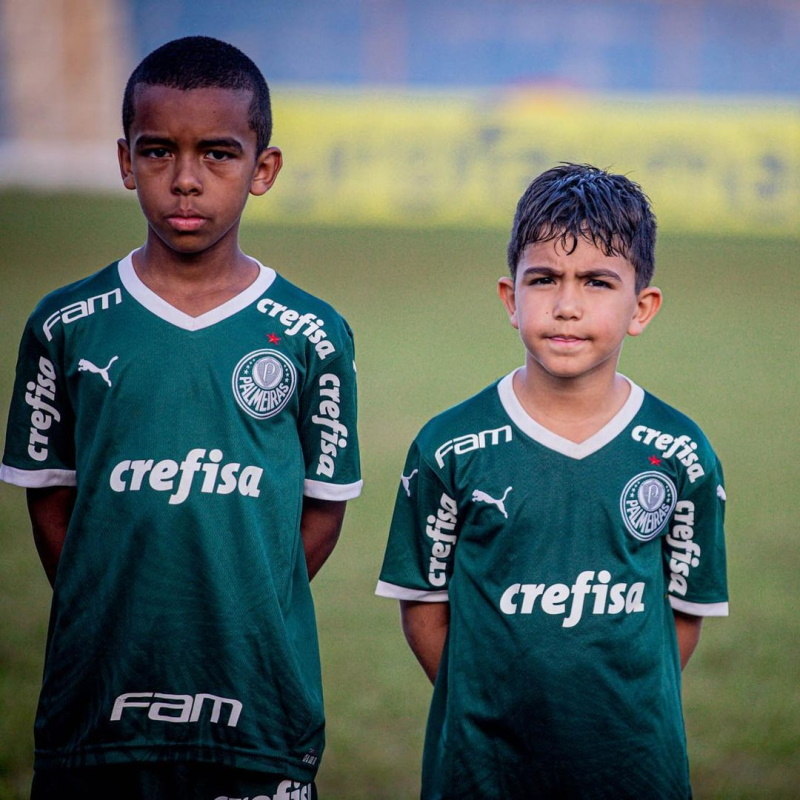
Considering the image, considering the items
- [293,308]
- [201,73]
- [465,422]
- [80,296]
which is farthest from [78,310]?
[465,422]

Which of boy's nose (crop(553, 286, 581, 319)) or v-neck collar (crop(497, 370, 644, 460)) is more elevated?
boy's nose (crop(553, 286, 581, 319))

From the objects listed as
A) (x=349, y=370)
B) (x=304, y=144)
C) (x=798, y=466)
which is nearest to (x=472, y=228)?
(x=304, y=144)

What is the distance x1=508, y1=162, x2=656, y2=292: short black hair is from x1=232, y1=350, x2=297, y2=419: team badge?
1.66ft

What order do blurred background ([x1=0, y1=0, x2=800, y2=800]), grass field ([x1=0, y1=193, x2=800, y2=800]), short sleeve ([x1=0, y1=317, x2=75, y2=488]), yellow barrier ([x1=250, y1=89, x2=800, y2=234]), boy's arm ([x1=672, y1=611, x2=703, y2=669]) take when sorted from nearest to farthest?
1. short sleeve ([x1=0, y1=317, x2=75, y2=488])
2. boy's arm ([x1=672, y1=611, x2=703, y2=669])
3. grass field ([x1=0, y1=193, x2=800, y2=800])
4. blurred background ([x1=0, y1=0, x2=800, y2=800])
5. yellow barrier ([x1=250, y1=89, x2=800, y2=234])

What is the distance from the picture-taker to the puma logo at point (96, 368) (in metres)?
2.32

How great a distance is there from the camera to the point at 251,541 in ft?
7.58

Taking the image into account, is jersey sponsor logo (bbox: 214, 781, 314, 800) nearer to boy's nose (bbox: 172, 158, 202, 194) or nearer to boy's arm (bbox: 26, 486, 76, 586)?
boy's arm (bbox: 26, 486, 76, 586)

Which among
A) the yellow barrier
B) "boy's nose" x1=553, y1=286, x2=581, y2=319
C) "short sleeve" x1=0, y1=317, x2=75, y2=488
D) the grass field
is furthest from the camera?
the yellow barrier

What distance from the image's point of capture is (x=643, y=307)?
2.45 m

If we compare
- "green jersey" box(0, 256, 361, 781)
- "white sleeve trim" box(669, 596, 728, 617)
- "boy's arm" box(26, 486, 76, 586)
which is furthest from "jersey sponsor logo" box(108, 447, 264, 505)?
"white sleeve trim" box(669, 596, 728, 617)

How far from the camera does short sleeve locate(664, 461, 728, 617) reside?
2.39m

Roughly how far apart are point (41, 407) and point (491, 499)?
903 mm

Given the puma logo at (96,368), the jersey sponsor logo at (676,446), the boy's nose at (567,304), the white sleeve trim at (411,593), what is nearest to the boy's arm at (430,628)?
the white sleeve trim at (411,593)

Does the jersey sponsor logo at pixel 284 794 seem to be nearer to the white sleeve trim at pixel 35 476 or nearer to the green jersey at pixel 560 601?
the green jersey at pixel 560 601
